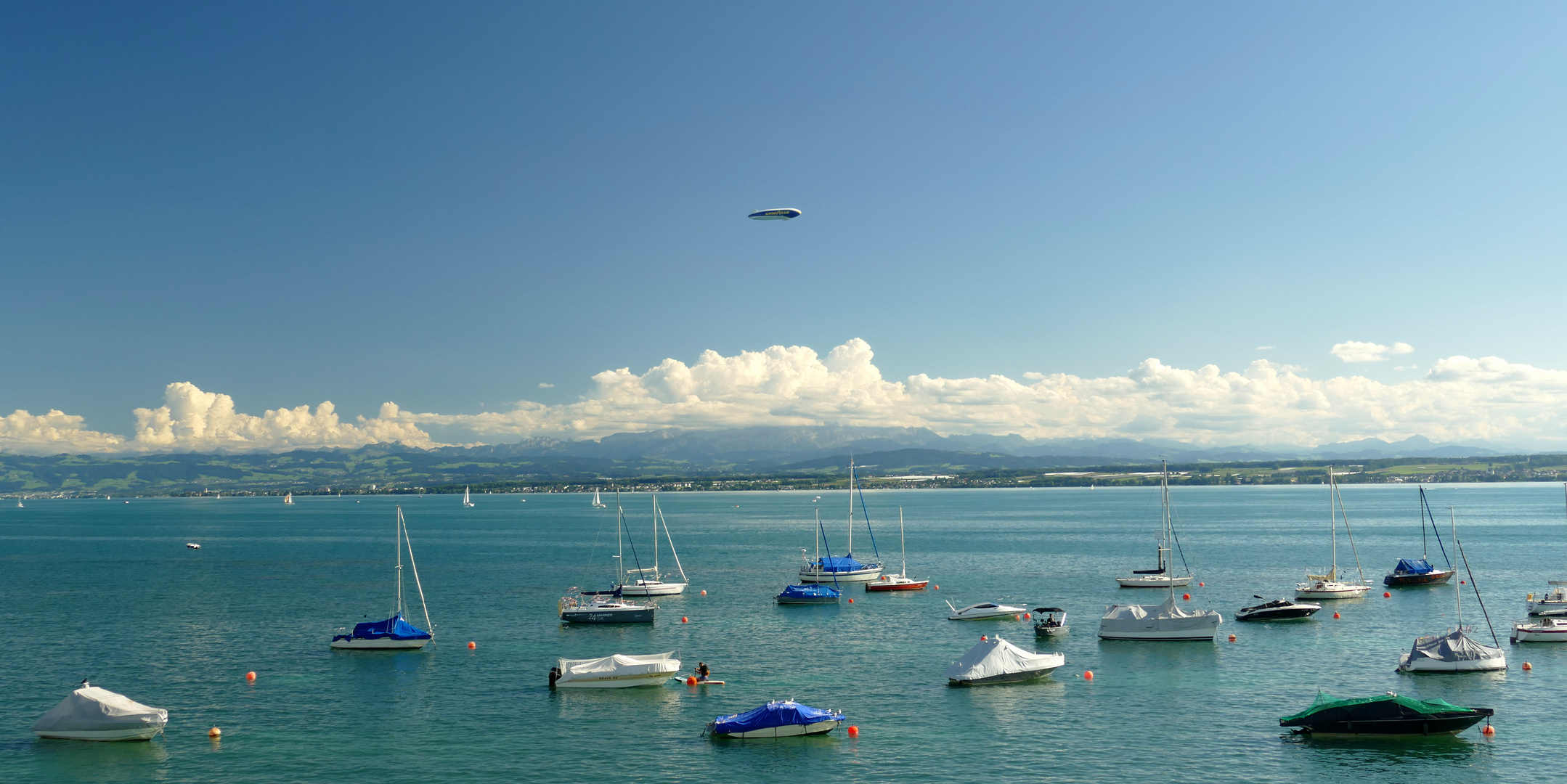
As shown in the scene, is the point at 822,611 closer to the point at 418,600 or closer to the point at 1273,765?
the point at 418,600

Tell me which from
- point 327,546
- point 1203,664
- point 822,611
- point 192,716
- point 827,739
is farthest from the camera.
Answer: point 327,546

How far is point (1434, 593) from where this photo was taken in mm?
96375

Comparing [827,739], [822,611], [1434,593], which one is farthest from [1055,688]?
[1434,593]

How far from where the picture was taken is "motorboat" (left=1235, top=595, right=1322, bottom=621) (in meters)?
79.9

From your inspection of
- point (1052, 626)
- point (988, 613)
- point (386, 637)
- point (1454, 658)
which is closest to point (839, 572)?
point (988, 613)

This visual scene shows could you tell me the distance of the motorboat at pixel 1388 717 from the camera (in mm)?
46344

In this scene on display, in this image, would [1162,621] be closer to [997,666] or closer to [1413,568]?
[997,666]

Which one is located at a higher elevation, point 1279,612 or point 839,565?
point 1279,612

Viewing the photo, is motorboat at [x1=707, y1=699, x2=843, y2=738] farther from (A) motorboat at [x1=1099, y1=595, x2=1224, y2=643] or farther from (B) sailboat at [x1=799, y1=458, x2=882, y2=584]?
(B) sailboat at [x1=799, y1=458, x2=882, y2=584]

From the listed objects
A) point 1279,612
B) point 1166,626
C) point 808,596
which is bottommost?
point 808,596

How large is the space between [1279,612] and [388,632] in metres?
72.3

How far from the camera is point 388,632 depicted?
234ft

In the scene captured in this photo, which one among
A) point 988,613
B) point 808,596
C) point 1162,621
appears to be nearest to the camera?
point 1162,621

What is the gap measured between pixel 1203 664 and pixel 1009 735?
2400 centimetres
